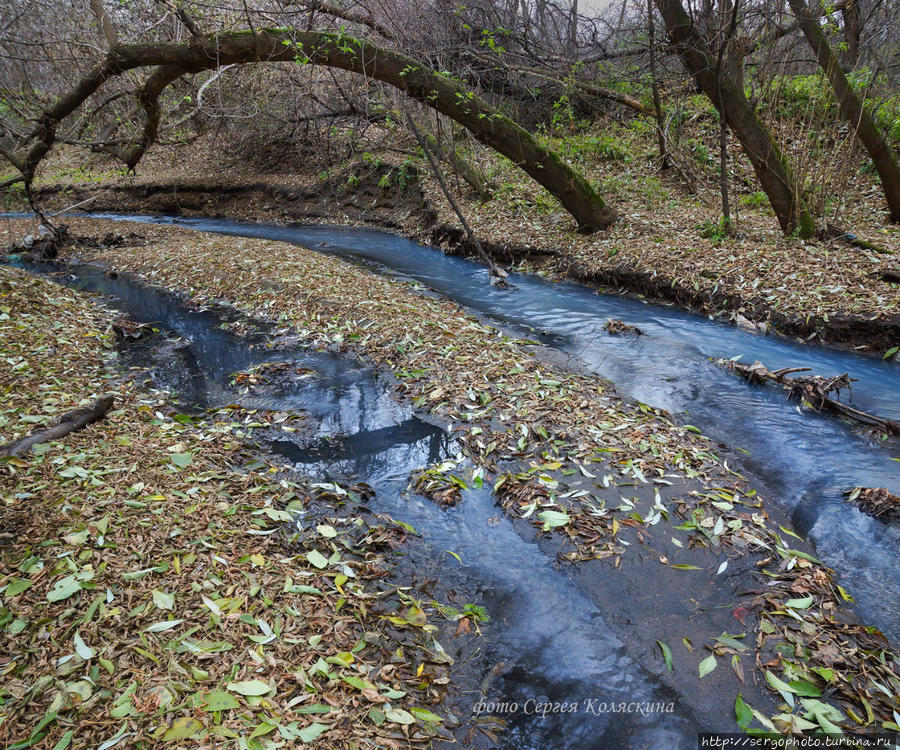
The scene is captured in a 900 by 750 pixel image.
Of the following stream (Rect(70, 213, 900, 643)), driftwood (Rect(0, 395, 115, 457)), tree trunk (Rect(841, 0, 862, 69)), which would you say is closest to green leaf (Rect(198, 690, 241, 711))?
driftwood (Rect(0, 395, 115, 457))

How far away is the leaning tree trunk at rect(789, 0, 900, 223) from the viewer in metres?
8.62

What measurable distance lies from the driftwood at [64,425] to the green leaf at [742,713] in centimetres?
477

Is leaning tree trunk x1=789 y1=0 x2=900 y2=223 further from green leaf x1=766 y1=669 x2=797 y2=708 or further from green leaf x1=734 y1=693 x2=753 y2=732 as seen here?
green leaf x1=734 y1=693 x2=753 y2=732

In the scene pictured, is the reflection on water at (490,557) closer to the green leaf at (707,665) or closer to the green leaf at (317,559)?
the green leaf at (707,665)

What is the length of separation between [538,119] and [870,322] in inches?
452

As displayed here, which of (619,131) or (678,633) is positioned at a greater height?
(619,131)

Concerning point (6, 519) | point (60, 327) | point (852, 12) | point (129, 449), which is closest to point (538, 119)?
point (852, 12)

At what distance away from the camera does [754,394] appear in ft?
Result: 19.5

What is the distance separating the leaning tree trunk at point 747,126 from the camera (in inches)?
345

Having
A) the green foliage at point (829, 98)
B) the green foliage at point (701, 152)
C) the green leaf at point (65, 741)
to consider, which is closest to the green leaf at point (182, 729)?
the green leaf at point (65, 741)

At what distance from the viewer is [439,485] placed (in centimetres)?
436

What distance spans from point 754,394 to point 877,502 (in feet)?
6.68

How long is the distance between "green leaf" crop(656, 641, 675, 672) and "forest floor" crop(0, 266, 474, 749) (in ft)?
4.02

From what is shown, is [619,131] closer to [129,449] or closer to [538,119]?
[538,119]
